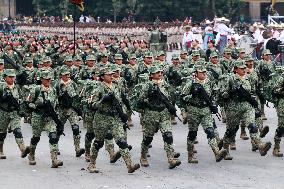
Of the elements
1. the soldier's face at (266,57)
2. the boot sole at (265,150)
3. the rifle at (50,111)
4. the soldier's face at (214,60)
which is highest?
the soldier's face at (266,57)

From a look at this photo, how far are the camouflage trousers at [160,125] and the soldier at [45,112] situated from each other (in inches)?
65.3

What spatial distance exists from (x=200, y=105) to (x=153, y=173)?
163 centimetres

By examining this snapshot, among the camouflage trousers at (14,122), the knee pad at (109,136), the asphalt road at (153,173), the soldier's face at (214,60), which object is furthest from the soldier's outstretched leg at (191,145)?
the soldier's face at (214,60)

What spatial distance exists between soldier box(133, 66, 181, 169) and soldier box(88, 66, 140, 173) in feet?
1.96

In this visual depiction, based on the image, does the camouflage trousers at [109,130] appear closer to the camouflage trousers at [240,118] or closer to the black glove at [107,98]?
the black glove at [107,98]

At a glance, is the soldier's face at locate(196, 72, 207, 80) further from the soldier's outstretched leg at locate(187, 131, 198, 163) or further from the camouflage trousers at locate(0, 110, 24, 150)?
the camouflage trousers at locate(0, 110, 24, 150)

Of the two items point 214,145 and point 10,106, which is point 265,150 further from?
point 10,106

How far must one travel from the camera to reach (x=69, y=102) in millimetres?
17375

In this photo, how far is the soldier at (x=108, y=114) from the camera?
15180 millimetres

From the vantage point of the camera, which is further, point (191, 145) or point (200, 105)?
point (191, 145)

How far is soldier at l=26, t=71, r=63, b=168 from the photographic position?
52.7 ft

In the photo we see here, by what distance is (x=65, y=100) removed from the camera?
17.4 metres

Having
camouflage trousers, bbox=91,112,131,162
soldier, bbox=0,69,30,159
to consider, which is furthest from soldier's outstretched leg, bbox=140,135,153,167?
soldier, bbox=0,69,30,159

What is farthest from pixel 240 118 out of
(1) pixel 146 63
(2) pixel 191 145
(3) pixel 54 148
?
(1) pixel 146 63
